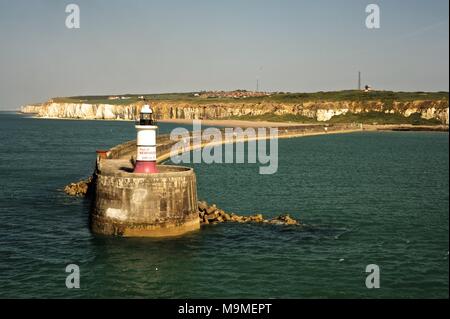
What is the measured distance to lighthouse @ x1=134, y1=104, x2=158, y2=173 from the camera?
2347cm

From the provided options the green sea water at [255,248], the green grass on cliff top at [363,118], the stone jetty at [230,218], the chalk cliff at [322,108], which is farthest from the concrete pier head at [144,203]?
the green grass on cliff top at [363,118]

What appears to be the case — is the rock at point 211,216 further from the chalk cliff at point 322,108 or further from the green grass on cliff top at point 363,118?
the green grass on cliff top at point 363,118

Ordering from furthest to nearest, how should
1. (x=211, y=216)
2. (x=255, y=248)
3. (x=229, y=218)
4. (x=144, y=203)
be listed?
(x=229, y=218), (x=211, y=216), (x=144, y=203), (x=255, y=248)

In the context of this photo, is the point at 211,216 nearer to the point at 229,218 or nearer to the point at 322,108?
the point at 229,218

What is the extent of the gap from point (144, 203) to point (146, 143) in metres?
2.78

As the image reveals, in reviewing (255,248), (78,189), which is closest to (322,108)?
(78,189)

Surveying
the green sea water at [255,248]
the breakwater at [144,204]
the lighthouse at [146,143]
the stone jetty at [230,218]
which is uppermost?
the lighthouse at [146,143]

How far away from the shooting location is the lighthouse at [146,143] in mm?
23469

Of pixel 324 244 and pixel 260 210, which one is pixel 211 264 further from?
pixel 260 210

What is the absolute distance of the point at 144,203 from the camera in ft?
74.9

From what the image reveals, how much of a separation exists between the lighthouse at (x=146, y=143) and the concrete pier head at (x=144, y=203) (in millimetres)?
799

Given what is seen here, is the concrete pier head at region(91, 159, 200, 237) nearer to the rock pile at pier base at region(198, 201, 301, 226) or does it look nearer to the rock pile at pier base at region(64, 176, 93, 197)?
the rock pile at pier base at region(198, 201, 301, 226)
